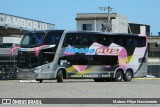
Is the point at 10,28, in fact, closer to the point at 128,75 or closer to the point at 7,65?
the point at 7,65

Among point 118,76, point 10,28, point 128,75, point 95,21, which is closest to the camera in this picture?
point 118,76

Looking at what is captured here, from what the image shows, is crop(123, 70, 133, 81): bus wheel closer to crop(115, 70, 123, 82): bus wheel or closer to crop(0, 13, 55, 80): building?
crop(115, 70, 123, 82): bus wheel

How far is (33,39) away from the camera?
116ft

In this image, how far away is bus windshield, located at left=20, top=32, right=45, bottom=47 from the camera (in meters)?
34.8

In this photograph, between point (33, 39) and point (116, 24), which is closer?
point (33, 39)

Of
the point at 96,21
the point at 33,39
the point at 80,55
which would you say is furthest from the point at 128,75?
the point at 96,21

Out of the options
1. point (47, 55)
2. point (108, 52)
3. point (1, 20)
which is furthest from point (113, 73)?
point (1, 20)

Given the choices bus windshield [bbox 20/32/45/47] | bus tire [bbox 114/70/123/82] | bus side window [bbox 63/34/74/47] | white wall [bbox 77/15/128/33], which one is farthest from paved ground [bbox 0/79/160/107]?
white wall [bbox 77/15/128/33]

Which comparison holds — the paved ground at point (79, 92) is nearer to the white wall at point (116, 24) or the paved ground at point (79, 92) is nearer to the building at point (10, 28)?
the building at point (10, 28)

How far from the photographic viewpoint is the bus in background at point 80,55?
3506 cm

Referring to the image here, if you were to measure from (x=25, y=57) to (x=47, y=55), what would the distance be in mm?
1713

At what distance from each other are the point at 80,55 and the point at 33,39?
156 inches

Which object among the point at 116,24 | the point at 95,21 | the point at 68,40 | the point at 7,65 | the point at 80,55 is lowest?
the point at 7,65

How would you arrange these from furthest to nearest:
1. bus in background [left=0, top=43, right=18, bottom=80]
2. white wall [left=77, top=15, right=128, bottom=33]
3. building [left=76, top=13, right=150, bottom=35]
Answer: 1. building [left=76, top=13, right=150, bottom=35]
2. white wall [left=77, top=15, right=128, bottom=33]
3. bus in background [left=0, top=43, right=18, bottom=80]
